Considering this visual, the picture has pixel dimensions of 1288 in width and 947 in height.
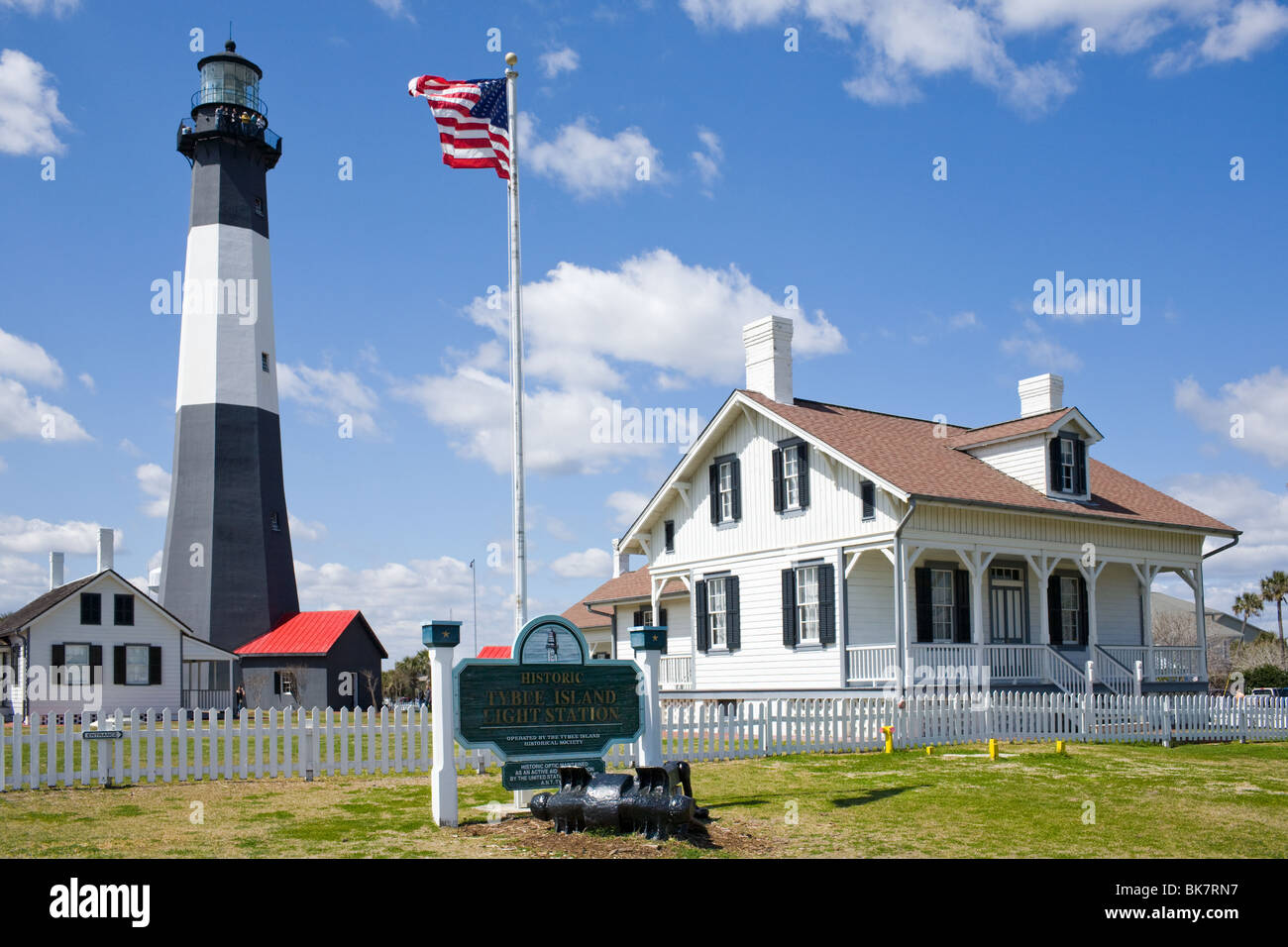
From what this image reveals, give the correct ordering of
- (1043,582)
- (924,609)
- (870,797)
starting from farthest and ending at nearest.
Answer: (1043,582)
(924,609)
(870,797)

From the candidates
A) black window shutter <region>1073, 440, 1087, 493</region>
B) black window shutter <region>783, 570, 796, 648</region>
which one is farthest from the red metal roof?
black window shutter <region>1073, 440, 1087, 493</region>

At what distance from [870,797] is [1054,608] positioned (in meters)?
15.2

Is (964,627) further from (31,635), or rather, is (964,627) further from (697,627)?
(31,635)

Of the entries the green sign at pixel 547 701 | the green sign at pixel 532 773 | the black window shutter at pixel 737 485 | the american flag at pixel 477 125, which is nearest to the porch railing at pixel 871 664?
the black window shutter at pixel 737 485

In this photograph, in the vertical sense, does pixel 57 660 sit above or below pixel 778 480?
below

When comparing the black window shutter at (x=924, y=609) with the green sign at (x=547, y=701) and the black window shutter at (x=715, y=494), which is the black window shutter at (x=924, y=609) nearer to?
the black window shutter at (x=715, y=494)

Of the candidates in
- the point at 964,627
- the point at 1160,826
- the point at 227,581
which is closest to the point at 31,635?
the point at 227,581

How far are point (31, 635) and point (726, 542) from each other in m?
22.6

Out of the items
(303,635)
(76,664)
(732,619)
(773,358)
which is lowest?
(76,664)

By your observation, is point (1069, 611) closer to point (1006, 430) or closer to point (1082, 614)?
point (1082, 614)

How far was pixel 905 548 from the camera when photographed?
882 inches

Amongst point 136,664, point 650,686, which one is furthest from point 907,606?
point 136,664

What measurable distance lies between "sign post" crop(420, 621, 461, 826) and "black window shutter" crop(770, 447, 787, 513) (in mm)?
14809

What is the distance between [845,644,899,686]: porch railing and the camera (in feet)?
73.5
